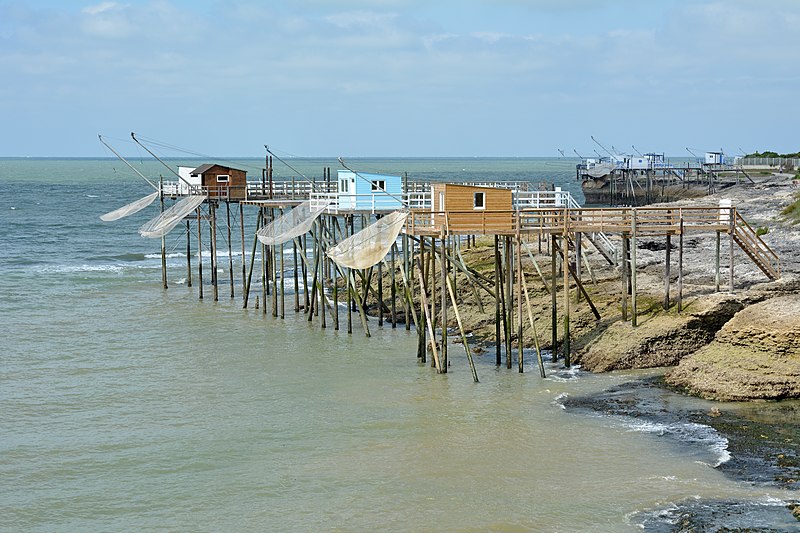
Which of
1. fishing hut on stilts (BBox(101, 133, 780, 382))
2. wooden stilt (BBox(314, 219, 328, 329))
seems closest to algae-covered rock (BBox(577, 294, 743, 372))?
fishing hut on stilts (BBox(101, 133, 780, 382))

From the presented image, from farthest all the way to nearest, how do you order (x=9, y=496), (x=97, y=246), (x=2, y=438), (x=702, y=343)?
(x=97, y=246)
(x=702, y=343)
(x=2, y=438)
(x=9, y=496)

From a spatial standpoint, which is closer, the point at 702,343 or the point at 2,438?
the point at 2,438

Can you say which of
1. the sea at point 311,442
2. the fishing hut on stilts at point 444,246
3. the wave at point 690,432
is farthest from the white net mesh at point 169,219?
the wave at point 690,432

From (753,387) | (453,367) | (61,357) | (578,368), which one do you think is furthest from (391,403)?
(61,357)

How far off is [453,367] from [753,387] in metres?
8.44

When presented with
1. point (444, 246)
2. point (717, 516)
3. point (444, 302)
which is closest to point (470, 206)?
point (444, 302)

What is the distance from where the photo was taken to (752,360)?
24.6m

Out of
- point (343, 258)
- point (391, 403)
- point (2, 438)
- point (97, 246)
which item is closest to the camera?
point (2, 438)

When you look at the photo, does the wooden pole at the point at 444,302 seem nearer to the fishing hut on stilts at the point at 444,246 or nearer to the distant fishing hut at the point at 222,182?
the fishing hut on stilts at the point at 444,246

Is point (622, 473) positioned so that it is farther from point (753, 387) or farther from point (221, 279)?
point (221, 279)

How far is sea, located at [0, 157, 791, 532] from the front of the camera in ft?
61.0

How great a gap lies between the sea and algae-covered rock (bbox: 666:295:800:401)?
1992mm

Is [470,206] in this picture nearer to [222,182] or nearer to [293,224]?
[293,224]

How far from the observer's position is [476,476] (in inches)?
795
